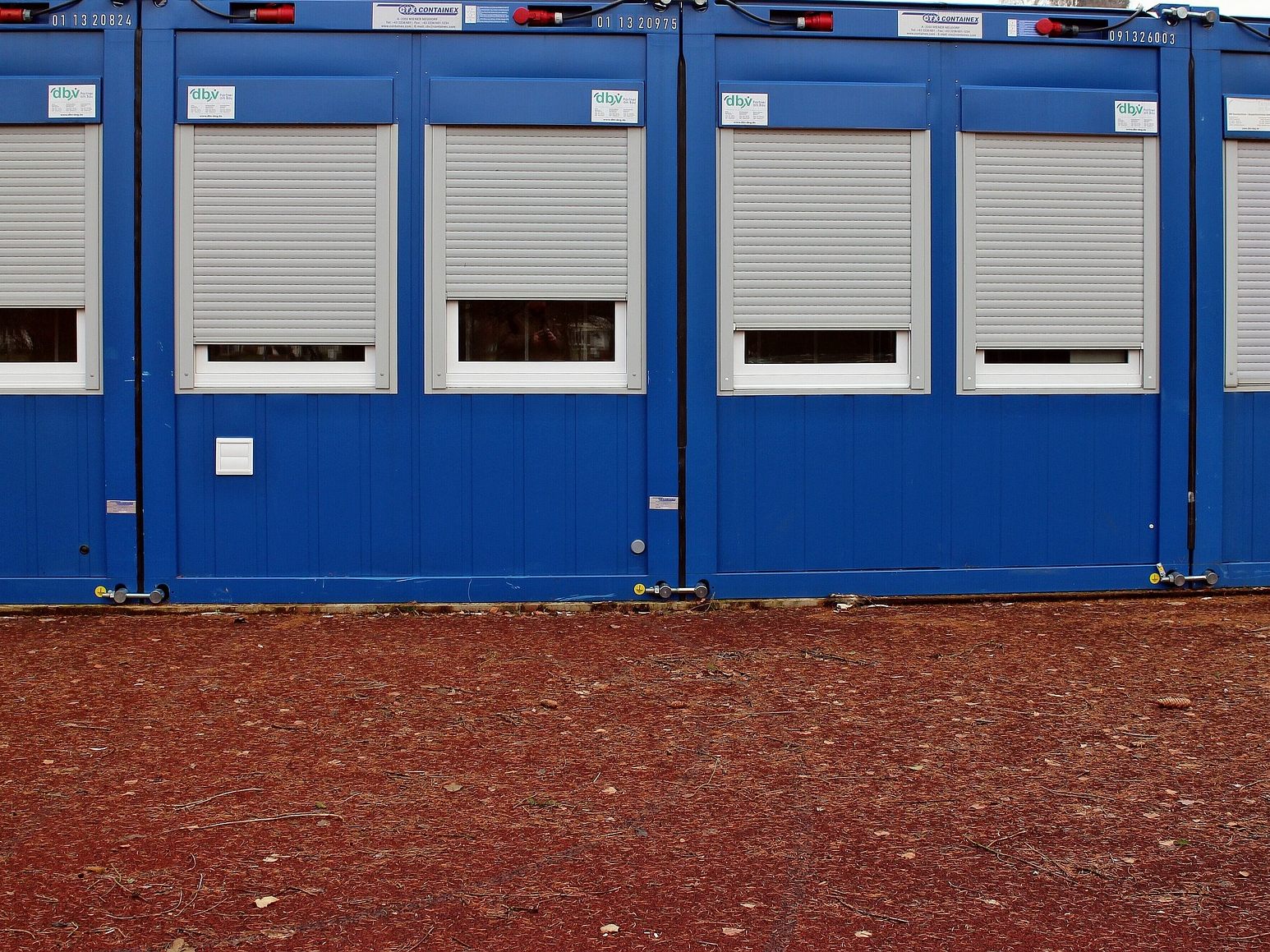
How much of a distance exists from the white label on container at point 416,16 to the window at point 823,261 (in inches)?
73.9

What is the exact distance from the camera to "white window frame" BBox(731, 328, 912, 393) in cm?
841

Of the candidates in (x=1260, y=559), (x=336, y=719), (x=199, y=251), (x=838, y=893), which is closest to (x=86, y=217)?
(x=199, y=251)

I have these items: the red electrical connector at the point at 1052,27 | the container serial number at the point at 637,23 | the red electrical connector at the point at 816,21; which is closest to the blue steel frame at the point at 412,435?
the container serial number at the point at 637,23

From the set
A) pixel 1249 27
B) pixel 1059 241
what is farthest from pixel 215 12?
pixel 1249 27

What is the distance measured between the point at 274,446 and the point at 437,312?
134 centimetres

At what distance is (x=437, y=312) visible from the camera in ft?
26.9

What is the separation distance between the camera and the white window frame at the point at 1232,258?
876cm

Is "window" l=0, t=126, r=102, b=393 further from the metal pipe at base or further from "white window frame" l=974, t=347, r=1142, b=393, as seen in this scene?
"white window frame" l=974, t=347, r=1142, b=393

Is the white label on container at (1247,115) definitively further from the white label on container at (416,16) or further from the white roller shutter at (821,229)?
the white label on container at (416,16)

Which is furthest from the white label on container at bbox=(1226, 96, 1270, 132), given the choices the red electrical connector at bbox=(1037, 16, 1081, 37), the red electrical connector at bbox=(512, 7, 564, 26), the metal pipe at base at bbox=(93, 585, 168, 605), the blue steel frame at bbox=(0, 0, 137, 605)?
the metal pipe at base at bbox=(93, 585, 168, 605)

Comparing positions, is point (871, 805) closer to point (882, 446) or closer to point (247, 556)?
point (882, 446)

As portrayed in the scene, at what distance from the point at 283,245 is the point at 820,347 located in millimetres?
3521

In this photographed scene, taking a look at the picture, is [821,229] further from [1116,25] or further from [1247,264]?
[1247,264]

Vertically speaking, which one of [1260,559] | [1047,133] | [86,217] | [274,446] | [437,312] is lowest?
[1260,559]
